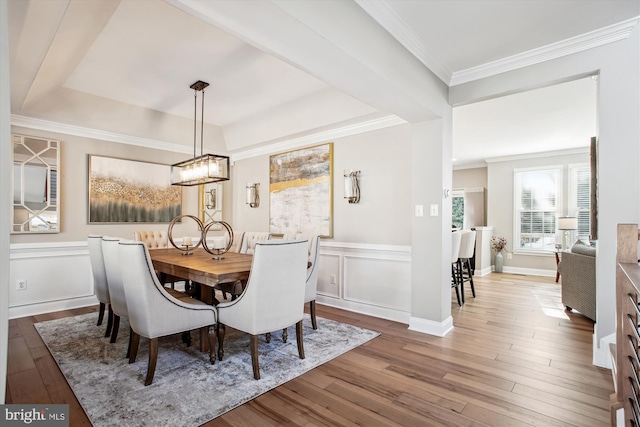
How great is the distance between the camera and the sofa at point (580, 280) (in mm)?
3639

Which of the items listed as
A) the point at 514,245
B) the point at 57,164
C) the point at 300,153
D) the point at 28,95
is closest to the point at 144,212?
the point at 57,164

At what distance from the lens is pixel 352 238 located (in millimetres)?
4125

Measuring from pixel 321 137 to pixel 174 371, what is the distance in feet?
10.6

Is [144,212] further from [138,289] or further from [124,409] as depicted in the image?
[124,409]

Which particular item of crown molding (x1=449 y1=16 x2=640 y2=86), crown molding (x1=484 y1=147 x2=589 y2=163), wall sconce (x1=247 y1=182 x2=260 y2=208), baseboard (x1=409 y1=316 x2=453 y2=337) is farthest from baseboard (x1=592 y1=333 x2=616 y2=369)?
crown molding (x1=484 y1=147 x2=589 y2=163)

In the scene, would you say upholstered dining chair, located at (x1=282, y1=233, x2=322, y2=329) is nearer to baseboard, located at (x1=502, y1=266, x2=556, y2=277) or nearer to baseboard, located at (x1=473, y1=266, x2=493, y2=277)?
baseboard, located at (x1=473, y1=266, x2=493, y2=277)

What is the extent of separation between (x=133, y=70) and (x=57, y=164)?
1811 mm

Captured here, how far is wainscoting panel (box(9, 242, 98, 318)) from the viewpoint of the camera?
3.78 metres

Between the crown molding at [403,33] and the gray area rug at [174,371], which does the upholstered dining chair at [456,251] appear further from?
the crown molding at [403,33]

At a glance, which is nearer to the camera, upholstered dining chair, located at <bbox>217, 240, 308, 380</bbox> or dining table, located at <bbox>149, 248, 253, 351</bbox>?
upholstered dining chair, located at <bbox>217, 240, 308, 380</bbox>

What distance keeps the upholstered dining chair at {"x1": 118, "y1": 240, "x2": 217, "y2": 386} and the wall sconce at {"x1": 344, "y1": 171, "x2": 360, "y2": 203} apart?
2.24 m

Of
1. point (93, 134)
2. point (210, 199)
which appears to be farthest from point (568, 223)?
point (93, 134)

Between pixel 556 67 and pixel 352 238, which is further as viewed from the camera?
pixel 352 238

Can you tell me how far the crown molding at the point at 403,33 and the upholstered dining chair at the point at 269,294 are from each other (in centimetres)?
167
